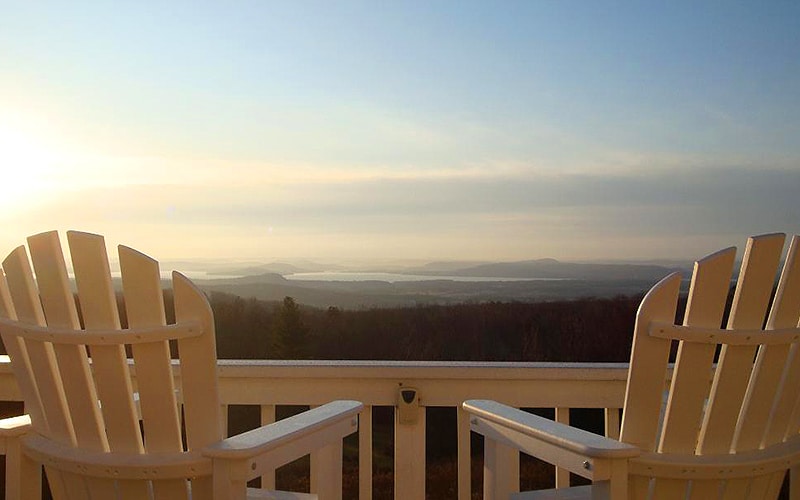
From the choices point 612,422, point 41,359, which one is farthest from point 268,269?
point 41,359

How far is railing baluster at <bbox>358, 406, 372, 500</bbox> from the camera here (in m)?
2.63

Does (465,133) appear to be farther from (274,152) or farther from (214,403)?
(214,403)

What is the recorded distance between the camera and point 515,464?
2.67m

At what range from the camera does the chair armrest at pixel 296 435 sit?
159 cm

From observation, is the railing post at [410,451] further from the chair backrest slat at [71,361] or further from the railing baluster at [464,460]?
the chair backrest slat at [71,361]

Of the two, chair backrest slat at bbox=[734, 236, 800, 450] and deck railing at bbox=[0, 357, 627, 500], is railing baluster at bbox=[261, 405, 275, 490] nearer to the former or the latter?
deck railing at bbox=[0, 357, 627, 500]

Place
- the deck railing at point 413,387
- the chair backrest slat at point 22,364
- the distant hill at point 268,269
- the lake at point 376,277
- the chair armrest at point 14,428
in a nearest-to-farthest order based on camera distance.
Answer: the chair backrest slat at point 22,364 → the chair armrest at point 14,428 → the deck railing at point 413,387 → the lake at point 376,277 → the distant hill at point 268,269

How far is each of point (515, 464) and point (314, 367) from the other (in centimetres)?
80

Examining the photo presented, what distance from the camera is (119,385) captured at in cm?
167

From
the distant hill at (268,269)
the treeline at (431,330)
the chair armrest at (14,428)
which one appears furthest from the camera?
the distant hill at (268,269)

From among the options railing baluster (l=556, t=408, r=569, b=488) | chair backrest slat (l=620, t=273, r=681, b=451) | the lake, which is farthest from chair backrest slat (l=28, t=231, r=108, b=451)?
the lake

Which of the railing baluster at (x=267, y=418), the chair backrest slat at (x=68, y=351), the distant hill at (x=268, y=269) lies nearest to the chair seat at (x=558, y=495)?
the railing baluster at (x=267, y=418)

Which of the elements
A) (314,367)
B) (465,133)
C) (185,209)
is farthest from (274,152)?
(314,367)

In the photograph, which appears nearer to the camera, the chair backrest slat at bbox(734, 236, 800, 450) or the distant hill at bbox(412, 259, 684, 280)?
the chair backrest slat at bbox(734, 236, 800, 450)
